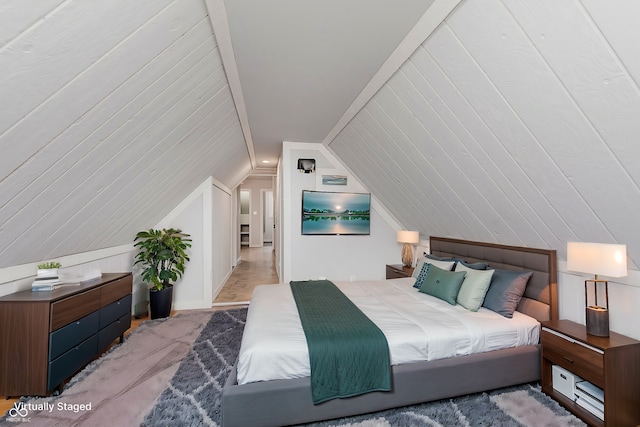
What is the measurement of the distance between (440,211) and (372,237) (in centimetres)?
→ 162

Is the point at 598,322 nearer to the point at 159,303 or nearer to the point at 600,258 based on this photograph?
the point at 600,258

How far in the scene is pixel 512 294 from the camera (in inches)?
96.5

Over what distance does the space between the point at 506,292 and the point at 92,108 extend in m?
3.38

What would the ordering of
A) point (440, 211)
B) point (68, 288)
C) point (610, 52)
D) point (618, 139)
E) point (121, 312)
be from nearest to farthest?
point (610, 52) → point (618, 139) → point (68, 288) → point (121, 312) → point (440, 211)

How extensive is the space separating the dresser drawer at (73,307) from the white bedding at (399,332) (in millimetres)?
1407

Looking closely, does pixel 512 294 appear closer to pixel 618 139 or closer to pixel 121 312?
pixel 618 139

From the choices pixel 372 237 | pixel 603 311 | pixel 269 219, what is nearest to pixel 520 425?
pixel 603 311

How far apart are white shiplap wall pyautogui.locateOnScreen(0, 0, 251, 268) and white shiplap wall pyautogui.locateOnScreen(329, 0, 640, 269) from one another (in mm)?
1657

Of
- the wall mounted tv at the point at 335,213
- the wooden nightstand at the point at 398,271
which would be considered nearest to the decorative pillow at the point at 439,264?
the wooden nightstand at the point at 398,271

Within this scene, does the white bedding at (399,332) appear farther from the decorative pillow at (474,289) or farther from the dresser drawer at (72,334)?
the dresser drawer at (72,334)

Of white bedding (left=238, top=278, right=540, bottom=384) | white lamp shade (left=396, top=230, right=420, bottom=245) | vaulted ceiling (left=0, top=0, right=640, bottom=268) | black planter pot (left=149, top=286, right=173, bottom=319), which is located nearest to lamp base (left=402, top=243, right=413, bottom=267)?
white lamp shade (left=396, top=230, right=420, bottom=245)

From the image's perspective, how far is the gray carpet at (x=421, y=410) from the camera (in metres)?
1.83

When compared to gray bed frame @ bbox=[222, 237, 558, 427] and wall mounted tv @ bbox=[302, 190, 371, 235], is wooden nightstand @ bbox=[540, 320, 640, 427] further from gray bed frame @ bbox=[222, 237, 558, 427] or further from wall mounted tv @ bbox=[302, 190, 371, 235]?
wall mounted tv @ bbox=[302, 190, 371, 235]

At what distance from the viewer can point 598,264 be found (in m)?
1.86
